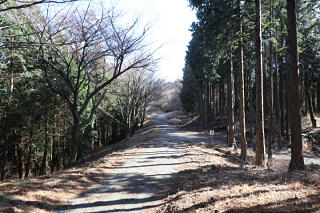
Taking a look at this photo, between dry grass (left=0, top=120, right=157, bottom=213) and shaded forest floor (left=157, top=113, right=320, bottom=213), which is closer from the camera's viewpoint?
shaded forest floor (left=157, top=113, right=320, bottom=213)

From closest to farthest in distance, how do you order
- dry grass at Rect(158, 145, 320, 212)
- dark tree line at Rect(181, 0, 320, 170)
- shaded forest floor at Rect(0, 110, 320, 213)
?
dry grass at Rect(158, 145, 320, 212)
shaded forest floor at Rect(0, 110, 320, 213)
dark tree line at Rect(181, 0, 320, 170)

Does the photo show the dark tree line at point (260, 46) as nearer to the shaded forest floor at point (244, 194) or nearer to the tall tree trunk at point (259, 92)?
the tall tree trunk at point (259, 92)

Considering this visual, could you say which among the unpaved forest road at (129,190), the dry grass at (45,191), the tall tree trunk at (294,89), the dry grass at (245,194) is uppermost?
the tall tree trunk at (294,89)

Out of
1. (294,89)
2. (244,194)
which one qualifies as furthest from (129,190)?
(294,89)

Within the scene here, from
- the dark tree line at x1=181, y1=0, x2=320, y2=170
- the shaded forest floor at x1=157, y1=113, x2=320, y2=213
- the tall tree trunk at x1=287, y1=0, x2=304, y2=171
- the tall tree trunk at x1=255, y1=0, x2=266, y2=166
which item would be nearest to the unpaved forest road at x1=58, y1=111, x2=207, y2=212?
the shaded forest floor at x1=157, y1=113, x2=320, y2=213

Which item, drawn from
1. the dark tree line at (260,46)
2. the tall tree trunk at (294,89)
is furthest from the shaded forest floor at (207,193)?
the dark tree line at (260,46)

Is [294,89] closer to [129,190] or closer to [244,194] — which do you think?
[244,194]

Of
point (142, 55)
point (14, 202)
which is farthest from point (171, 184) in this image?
point (142, 55)

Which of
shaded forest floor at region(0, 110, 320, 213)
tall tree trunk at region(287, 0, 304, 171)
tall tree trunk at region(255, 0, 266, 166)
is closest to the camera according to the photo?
shaded forest floor at region(0, 110, 320, 213)

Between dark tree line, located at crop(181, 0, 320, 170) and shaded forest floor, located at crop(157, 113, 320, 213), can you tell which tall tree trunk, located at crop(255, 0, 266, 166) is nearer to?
dark tree line, located at crop(181, 0, 320, 170)

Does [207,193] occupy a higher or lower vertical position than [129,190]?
higher

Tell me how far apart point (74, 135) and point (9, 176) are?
12.4 meters

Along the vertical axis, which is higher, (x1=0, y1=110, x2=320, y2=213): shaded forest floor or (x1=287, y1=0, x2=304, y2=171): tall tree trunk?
(x1=287, y1=0, x2=304, y2=171): tall tree trunk

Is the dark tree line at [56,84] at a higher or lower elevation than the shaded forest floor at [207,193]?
higher
